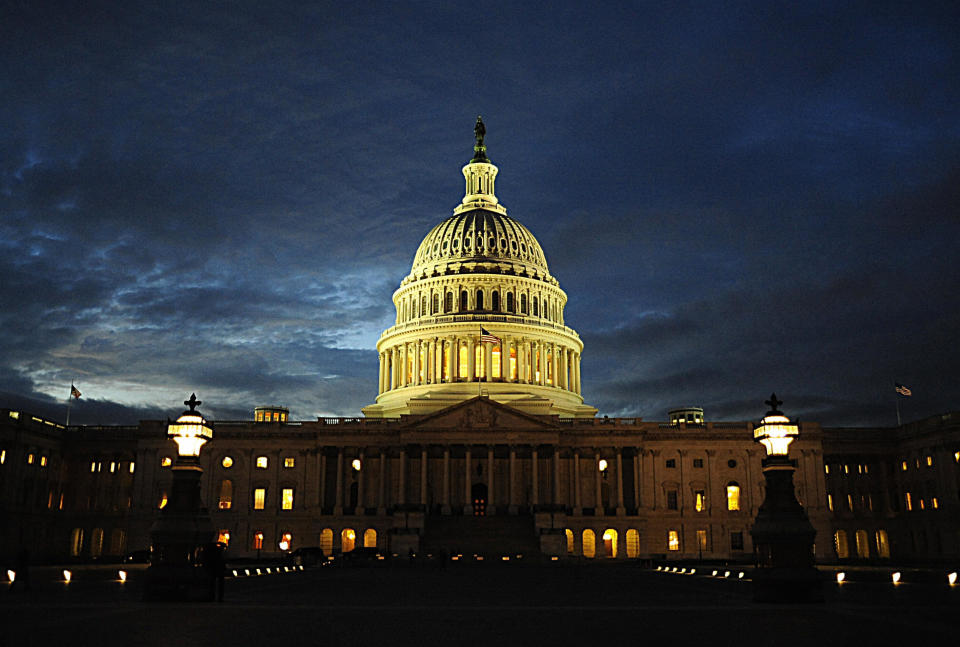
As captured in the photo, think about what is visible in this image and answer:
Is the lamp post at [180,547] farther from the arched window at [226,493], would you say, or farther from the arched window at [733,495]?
the arched window at [733,495]

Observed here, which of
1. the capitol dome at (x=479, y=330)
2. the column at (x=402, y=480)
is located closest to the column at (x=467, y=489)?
the column at (x=402, y=480)

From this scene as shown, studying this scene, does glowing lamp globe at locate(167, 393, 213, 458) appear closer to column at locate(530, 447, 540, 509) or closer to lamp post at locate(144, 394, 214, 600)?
lamp post at locate(144, 394, 214, 600)

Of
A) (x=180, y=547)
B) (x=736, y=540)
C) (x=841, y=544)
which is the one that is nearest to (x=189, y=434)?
(x=180, y=547)

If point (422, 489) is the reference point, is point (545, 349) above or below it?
above

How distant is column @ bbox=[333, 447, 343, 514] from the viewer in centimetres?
10111

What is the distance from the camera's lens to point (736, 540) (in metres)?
103

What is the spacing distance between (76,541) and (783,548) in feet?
309

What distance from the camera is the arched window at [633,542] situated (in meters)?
101

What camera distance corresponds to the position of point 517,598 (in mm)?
33875

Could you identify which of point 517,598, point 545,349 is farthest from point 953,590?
point 545,349

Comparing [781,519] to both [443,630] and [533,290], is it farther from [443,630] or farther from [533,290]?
[533,290]

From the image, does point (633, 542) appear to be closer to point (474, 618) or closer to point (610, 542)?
point (610, 542)

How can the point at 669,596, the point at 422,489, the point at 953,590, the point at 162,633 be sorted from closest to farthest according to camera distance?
the point at 162,633 < the point at 669,596 < the point at 953,590 < the point at 422,489

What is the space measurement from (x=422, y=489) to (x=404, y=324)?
104ft
